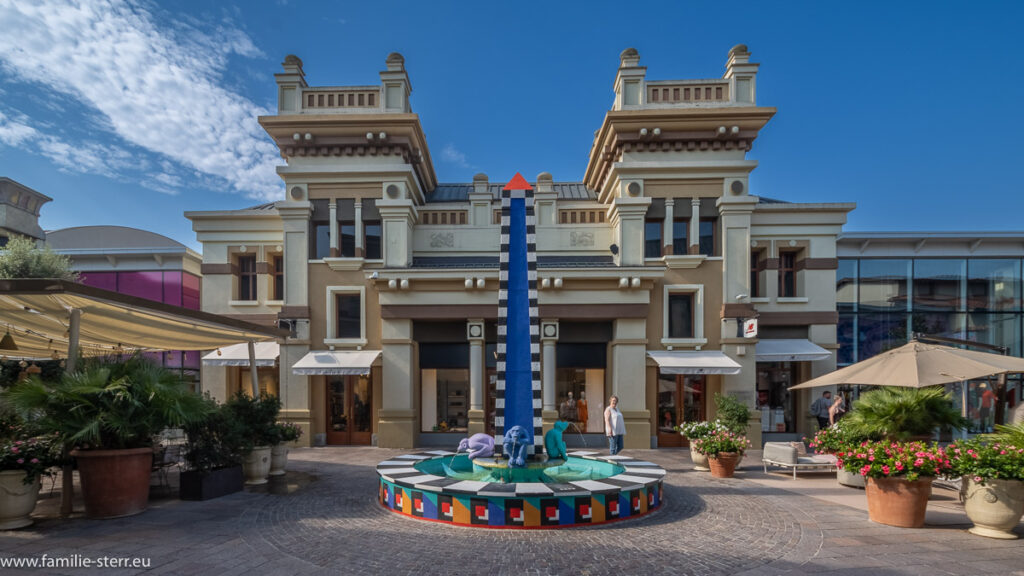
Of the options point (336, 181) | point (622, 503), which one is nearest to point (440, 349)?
point (336, 181)

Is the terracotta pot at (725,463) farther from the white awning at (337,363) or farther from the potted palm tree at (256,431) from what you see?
the white awning at (337,363)

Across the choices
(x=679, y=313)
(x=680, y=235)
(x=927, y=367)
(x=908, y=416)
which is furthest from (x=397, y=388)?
(x=927, y=367)

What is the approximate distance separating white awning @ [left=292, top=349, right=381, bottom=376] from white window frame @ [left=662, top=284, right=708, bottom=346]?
902 cm

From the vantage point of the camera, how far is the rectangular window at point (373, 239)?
16.5 m

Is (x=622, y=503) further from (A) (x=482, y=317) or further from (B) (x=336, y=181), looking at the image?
(B) (x=336, y=181)

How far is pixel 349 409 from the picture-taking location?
640 inches

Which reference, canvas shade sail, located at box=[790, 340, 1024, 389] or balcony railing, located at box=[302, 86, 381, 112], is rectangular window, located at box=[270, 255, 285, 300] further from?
canvas shade sail, located at box=[790, 340, 1024, 389]

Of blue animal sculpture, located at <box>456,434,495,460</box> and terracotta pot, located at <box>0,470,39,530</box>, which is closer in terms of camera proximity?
terracotta pot, located at <box>0,470,39,530</box>

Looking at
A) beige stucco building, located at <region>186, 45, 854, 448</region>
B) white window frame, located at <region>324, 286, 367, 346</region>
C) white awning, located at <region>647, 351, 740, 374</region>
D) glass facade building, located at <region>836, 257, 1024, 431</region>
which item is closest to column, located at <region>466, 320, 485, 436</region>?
beige stucco building, located at <region>186, 45, 854, 448</region>

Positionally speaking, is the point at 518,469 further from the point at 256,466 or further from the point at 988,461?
the point at 988,461

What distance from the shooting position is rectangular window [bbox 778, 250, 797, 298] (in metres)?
17.1

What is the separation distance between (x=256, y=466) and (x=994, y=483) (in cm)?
1212

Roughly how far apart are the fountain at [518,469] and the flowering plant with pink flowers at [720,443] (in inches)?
97.8

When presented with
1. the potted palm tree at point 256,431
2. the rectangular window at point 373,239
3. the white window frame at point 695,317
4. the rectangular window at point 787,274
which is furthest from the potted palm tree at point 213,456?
the rectangular window at point 787,274
